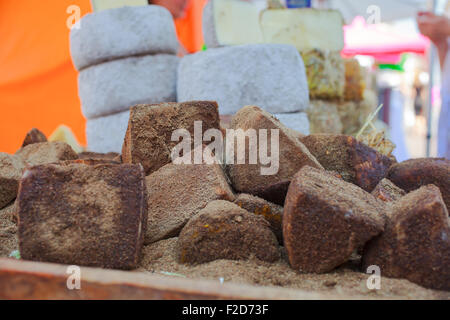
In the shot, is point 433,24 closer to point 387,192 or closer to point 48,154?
point 387,192

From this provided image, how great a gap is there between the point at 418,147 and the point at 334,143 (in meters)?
9.56

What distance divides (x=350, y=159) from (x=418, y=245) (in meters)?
0.50

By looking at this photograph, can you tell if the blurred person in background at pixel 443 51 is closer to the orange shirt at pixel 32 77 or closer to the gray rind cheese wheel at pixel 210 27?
the gray rind cheese wheel at pixel 210 27

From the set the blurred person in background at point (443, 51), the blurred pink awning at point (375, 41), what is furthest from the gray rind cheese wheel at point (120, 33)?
the blurred pink awning at point (375, 41)

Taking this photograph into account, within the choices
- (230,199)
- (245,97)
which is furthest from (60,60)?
(230,199)

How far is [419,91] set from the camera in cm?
856

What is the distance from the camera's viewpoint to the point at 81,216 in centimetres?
105

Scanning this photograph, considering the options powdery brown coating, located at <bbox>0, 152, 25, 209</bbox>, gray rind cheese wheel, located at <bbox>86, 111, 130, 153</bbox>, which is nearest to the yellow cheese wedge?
gray rind cheese wheel, located at <bbox>86, 111, 130, 153</bbox>

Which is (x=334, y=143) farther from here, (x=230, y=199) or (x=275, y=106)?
(x=275, y=106)

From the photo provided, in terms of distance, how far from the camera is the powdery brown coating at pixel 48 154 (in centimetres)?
167

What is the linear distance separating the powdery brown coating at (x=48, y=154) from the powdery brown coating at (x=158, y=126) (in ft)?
1.13

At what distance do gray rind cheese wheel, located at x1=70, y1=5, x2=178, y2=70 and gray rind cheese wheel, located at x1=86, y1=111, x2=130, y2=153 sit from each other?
32cm

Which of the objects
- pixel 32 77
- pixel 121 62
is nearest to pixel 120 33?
pixel 121 62
